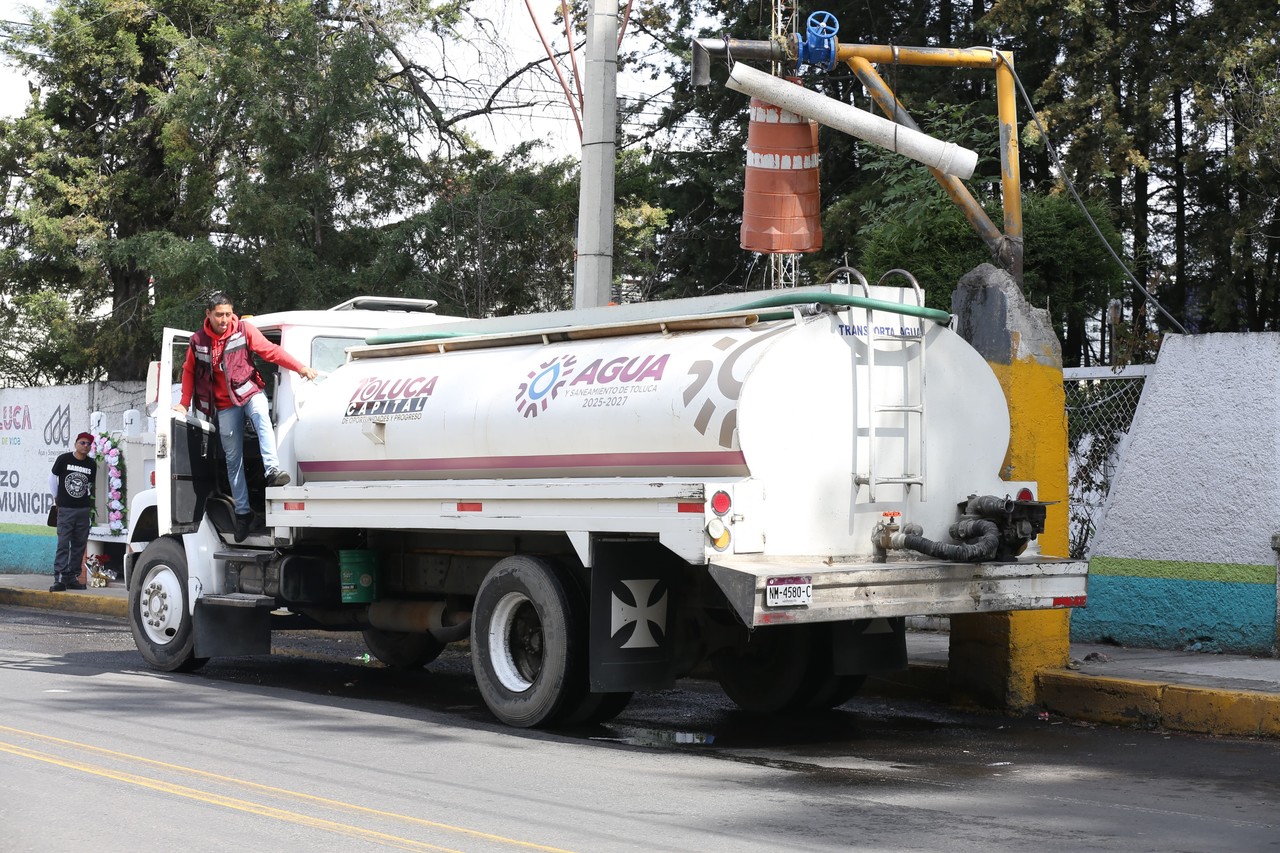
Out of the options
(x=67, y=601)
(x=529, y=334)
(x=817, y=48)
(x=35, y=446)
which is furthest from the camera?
(x=35, y=446)

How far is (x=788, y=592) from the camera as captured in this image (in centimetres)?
756

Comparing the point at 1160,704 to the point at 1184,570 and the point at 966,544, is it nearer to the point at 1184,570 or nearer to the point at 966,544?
the point at 966,544

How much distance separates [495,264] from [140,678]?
30.9 ft

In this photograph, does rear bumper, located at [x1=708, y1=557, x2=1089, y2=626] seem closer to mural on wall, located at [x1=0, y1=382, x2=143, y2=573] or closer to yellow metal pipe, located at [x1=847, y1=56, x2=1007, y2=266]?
yellow metal pipe, located at [x1=847, y1=56, x2=1007, y2=266]

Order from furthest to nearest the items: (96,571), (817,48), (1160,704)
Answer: (96,571), (817,48), (1160,704)

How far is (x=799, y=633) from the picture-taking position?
957 centimetres

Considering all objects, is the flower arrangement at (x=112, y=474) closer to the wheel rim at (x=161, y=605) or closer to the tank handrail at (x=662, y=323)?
the wheel rim at (x=161, y=605)

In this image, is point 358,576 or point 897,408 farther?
point 358,576

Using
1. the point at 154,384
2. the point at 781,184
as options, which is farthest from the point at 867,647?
the point at 154,384

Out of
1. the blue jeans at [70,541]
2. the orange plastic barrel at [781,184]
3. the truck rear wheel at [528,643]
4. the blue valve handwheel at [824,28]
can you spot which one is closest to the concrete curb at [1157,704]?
the truck rear wheel at [528,643]

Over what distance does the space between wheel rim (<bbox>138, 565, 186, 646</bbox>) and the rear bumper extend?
17.1 feet

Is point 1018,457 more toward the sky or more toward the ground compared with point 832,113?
more toward the ground

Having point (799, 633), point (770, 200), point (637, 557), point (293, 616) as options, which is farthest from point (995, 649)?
point (293, 616)

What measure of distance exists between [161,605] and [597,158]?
475 cm
